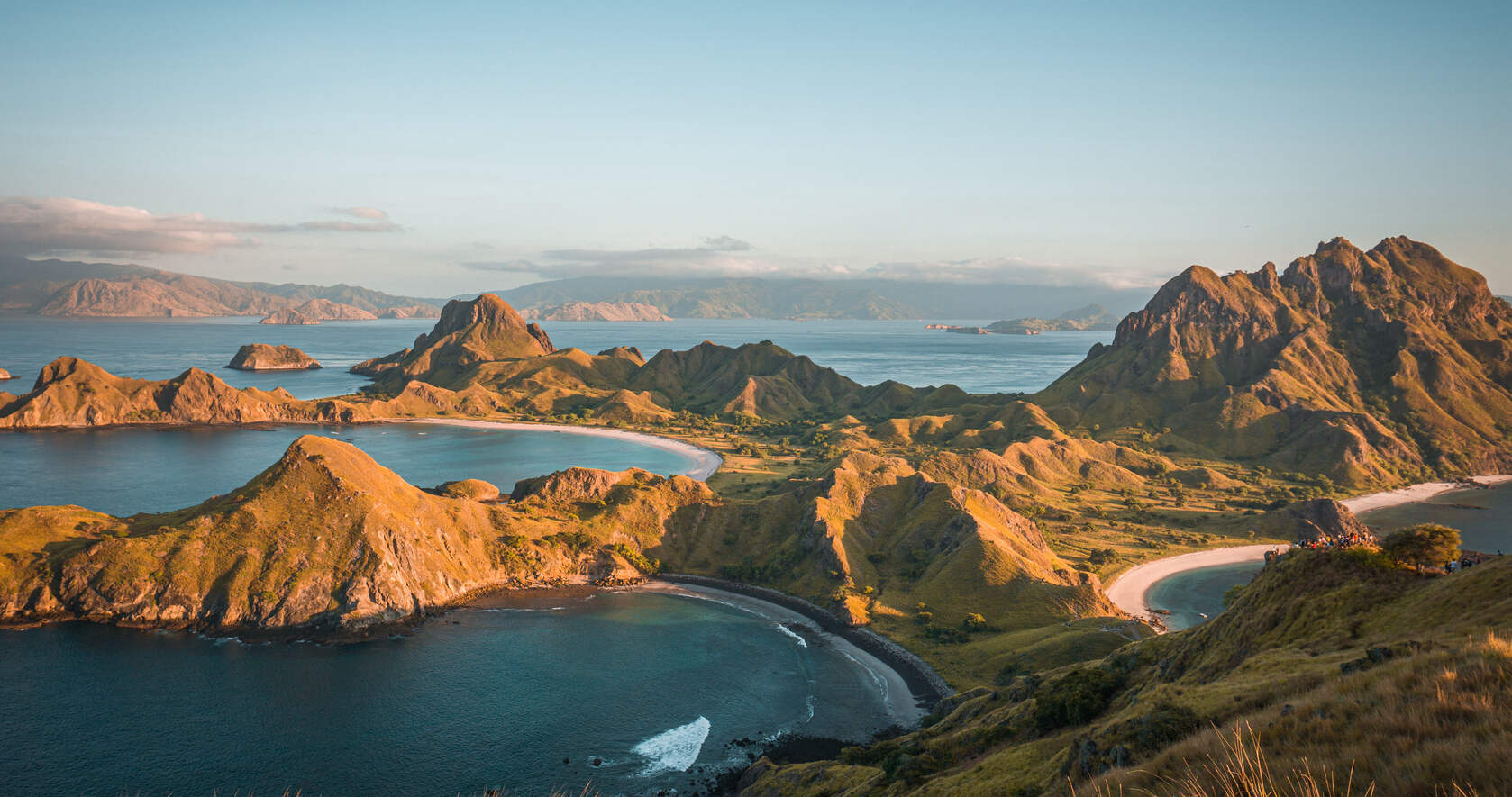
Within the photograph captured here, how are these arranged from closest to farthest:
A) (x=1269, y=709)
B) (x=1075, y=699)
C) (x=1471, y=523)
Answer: (x=1269, y=709) → (x=1075, y=699) → (x=1471, y=523)

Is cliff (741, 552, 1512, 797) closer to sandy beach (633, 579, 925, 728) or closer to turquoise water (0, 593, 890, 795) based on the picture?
sandy beach (633, 579, 925, 728)

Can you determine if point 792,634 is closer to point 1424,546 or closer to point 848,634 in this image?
point 848,634

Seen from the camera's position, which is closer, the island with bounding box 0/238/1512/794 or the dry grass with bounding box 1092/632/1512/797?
the dry grass with bounding box 1092/632/1512/797

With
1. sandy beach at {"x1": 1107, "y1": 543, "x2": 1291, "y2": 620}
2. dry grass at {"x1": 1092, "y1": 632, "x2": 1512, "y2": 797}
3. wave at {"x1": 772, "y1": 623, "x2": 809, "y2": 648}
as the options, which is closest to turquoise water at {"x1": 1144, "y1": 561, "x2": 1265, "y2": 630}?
sandy beach at {"x1": 1107, "y1": 543, "x2": 1291, "y2": 620}

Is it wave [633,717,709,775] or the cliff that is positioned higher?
the cliff

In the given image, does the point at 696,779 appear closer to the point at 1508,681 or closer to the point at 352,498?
the point at 1508,681

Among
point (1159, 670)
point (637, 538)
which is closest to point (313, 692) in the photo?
point (637, 538)

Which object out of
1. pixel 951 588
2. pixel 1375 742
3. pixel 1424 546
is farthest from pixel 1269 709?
pixel 951 588

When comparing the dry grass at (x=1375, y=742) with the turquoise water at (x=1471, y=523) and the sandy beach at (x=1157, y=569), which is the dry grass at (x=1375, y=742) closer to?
the sandy beach at (x=1157, y=569)
